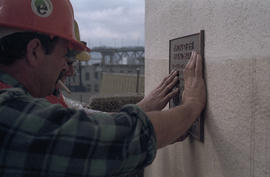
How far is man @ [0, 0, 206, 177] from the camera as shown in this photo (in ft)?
3.38

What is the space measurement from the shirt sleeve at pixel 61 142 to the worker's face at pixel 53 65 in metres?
0.35

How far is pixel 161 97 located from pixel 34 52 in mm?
992

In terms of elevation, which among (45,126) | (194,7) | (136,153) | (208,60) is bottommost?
(136,153)

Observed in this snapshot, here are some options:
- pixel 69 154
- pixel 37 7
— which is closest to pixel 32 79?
pixel 37 7

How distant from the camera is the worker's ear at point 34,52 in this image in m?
1.35

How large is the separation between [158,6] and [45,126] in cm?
193

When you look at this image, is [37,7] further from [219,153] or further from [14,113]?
[219,153]

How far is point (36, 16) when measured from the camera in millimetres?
1435

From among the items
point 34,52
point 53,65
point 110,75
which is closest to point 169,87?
point 53,65

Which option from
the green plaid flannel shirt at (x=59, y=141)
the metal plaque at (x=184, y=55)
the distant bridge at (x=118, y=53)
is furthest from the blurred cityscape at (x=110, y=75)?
the green plaid flannel shirt at (x=59, y=141)

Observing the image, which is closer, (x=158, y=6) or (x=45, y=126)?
(x=45, y=126)

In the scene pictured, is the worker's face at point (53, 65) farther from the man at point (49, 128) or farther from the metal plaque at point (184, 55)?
the metal plaque at point (184, 55)

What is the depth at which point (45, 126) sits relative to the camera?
3.41 ft

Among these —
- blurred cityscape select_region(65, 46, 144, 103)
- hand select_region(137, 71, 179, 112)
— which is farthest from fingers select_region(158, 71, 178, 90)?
blurred cityscape select_region(65, 46, 144, 103)
